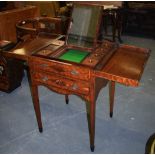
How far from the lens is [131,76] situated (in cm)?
126

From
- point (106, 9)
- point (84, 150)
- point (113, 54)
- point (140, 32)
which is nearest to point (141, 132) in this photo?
point (84, 150)

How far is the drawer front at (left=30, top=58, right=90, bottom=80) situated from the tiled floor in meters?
0.72

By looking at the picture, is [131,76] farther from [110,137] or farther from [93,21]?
[110,137]

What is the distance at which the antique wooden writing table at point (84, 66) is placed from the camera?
4.40 ft

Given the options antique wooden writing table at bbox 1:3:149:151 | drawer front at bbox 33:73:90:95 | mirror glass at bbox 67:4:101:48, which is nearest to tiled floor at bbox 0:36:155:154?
antique wooden writing table at bbox 1:3:149:151

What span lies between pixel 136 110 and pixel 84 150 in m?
0.78

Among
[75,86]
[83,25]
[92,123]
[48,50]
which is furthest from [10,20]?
[92,123]

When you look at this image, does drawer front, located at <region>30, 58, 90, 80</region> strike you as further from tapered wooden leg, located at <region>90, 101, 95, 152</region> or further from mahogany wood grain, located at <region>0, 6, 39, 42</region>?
mahogany wood grain, located at <region>0, 6, 39, 42</region>

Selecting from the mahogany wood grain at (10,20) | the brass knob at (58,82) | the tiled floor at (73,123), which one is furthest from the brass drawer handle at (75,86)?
the mahogany wood grain at (10,20)

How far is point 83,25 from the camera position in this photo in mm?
1599

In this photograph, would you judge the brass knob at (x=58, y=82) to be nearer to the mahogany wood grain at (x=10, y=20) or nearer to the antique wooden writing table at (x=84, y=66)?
the antique wooden writing table at (x=84, y=66)

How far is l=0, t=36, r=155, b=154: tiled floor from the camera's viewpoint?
1828 millimetres

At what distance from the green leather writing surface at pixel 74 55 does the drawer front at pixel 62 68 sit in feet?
0.30

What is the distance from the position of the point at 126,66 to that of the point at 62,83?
0.47 m
